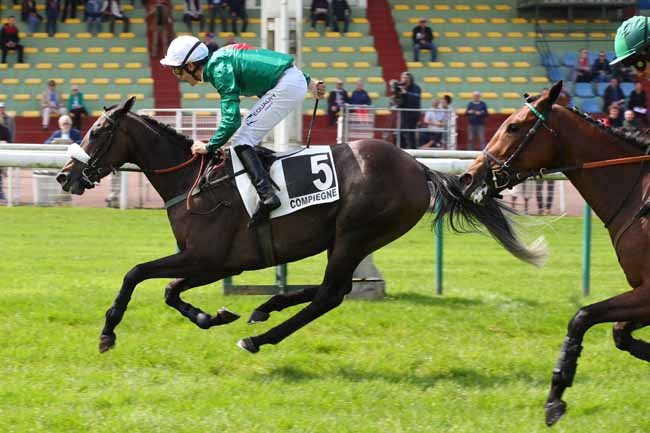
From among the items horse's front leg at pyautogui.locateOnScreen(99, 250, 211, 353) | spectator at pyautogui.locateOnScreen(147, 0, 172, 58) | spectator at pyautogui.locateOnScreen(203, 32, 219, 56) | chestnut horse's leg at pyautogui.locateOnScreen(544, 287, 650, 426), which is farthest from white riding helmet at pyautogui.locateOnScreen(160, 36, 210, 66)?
spectator at pyautogui.locateOnScreen(147, 0, 172, 58)

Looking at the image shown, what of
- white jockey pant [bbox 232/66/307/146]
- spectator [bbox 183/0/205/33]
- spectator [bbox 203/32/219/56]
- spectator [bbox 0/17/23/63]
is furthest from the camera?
spectator [bbox 183/0/205/33]

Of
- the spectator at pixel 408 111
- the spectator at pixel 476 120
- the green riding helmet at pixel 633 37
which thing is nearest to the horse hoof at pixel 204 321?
the green riding helmet at pixel 633 37

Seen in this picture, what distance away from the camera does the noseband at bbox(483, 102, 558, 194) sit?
18.2 ft

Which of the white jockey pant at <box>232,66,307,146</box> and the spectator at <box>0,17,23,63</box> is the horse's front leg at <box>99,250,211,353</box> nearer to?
the white jockey pant at <box>232,66,307,146</box>

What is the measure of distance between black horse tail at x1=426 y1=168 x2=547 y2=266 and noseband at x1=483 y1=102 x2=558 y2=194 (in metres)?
0.94

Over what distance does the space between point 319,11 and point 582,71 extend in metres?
6.50

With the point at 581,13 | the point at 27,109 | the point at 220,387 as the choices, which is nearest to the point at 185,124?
the point at 27,109

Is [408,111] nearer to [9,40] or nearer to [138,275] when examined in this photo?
[138,275]

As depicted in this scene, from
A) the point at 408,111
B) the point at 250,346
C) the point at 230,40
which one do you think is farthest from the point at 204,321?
the point at 230,40

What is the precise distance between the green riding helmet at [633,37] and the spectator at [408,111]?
10.6 m

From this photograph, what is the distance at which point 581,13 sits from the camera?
25.9 m

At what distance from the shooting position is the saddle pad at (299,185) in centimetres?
631

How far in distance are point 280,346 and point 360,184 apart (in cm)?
119

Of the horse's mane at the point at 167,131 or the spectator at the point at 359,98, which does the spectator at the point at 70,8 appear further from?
the horse's mane at the point at 167,131
